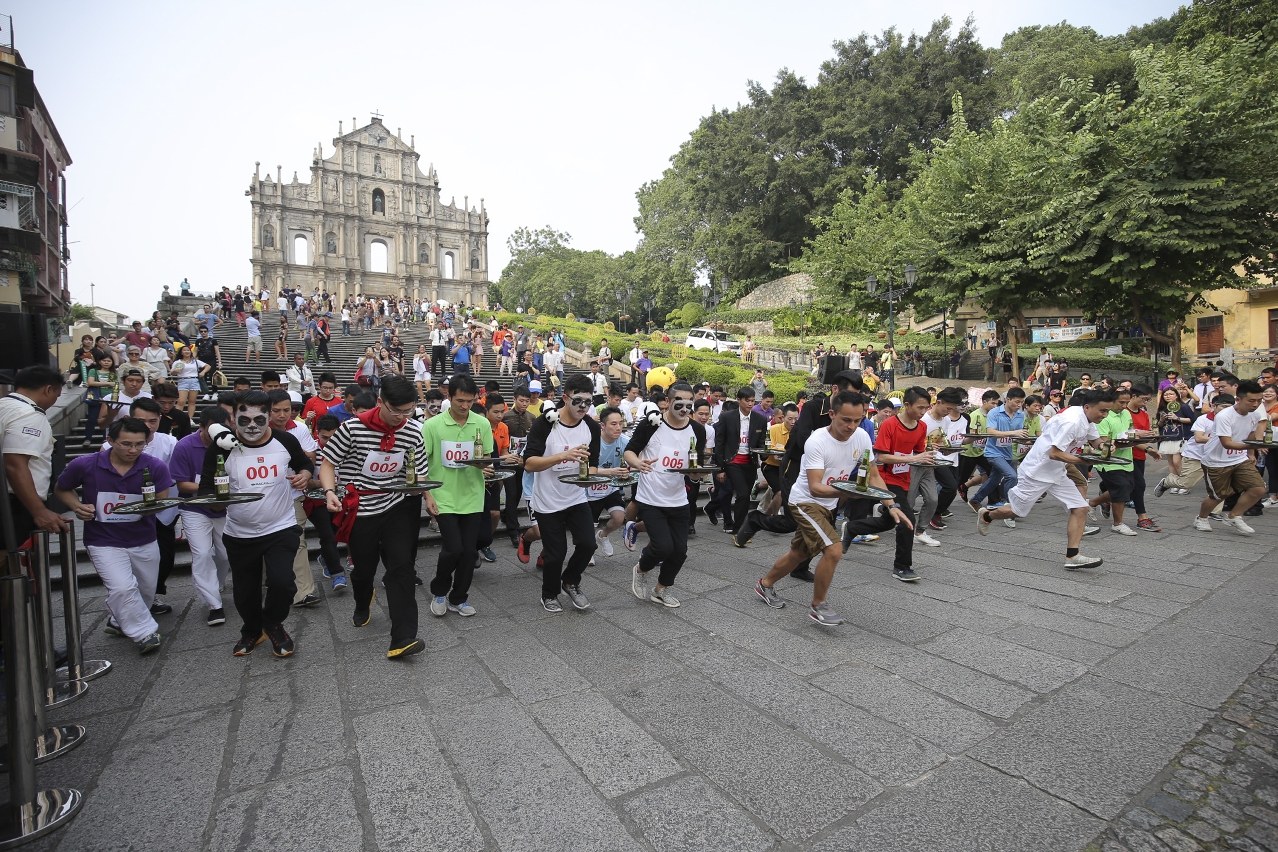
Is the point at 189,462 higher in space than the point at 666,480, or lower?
higher

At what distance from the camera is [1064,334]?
95.8 ft

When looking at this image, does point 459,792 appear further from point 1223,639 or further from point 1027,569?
point 1027,569

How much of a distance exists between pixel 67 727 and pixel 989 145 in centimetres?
2531

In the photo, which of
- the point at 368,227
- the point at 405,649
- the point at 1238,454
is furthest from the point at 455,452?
the point at 368,227

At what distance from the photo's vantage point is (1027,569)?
21.1 ft

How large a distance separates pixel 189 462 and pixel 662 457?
3.66 metres

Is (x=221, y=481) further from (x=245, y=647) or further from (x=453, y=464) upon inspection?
(x=453, y=464)

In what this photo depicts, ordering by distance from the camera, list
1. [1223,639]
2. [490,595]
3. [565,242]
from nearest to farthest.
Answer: [1223,639]
[490,595]
[565,242]

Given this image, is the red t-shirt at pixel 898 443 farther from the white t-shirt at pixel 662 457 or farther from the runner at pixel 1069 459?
the white t-shirt at pixel 662 457

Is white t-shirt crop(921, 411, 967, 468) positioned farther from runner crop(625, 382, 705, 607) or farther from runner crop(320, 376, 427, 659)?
runner crop(320, 376, 427, 659)

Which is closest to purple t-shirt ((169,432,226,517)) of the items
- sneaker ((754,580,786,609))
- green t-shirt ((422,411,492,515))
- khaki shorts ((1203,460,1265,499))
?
green t-shirt ((422,411,492,515))

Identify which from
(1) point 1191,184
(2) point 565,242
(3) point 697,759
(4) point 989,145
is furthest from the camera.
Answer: (2) point 565,242

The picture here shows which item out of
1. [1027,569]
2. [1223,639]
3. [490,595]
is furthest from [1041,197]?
[490,595]

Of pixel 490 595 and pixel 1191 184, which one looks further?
pixel 1191 184
